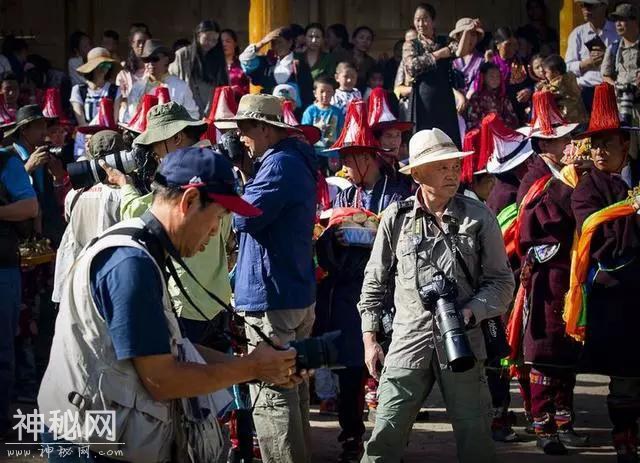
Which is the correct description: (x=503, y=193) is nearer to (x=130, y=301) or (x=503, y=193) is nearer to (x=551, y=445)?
(x=551, y=445)

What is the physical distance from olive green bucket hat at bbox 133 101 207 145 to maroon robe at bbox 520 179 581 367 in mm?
2160

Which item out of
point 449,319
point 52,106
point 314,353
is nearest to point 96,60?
point 52,106

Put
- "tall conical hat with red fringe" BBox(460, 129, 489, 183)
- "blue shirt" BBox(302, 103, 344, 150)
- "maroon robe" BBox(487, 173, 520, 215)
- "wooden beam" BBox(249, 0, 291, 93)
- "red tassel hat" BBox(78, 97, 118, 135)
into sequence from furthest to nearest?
"wooden beam" BBox(249, 0, 291, 93) → "blue shirt" BBox(302, 103, 344, 150) → "red tassel hat" BBox(78, 97, 118, 135) → "tall conical hat with red fringe" BBox(460, 129, 489, 183) → "maroon robe" BBox(487, 173, 520, 215)

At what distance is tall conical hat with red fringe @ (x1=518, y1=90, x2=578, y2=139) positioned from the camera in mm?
8781

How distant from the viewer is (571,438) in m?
8.07

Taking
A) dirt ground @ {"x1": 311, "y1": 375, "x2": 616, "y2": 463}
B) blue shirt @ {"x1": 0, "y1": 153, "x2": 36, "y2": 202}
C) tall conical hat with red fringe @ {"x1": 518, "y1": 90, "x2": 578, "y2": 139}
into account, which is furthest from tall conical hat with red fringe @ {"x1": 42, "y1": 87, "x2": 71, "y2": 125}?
tall conical hat with red fringe @ {"x1": 518, "y1": 90, "x2": 578, "y2": 139}

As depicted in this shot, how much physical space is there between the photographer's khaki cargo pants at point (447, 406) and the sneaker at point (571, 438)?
2.15 meters

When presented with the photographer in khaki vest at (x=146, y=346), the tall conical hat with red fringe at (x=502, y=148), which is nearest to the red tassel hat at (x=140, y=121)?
the tall conical hat with red fringe at (x=502, y=148)

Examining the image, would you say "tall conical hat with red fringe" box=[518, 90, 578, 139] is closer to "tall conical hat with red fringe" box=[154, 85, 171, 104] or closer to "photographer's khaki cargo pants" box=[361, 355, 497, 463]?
"tall conical hat with red fringe" box=[154, 85, 171, 104]

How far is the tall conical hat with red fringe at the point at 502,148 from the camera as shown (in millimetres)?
9141

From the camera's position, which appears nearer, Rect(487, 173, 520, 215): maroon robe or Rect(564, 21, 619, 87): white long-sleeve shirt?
Rect(487, 173, 520, 215): maroon robe

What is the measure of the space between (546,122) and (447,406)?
11.3ft

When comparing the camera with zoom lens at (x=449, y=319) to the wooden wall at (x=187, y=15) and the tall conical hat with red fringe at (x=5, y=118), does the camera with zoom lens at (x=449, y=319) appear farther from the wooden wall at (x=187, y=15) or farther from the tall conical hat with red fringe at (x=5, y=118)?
the wooden wall at (x=187, y=15)

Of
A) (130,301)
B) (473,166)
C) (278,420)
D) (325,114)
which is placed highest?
(325,114)
